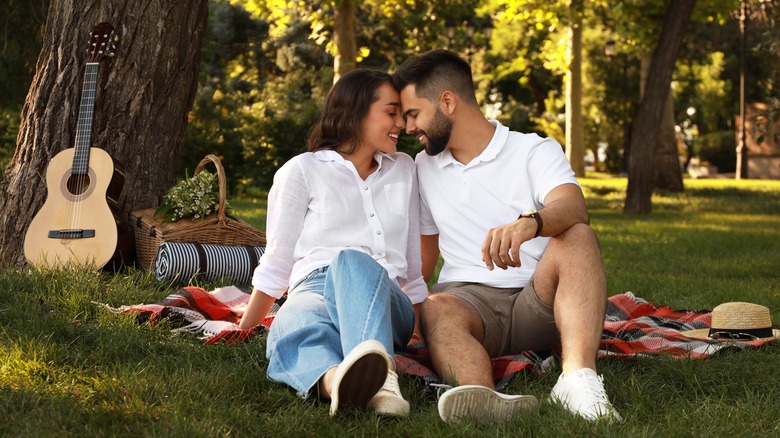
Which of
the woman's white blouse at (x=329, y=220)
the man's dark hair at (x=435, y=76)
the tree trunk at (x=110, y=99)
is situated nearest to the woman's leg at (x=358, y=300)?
the woman's white blouse at (x=329, y=220)

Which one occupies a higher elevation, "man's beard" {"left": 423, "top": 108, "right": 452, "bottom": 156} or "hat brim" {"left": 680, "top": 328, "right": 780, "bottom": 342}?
"man's beard" {"left": 423, "top": 108, "right": 452, "bottom": 156}

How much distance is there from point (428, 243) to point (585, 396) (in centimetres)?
148

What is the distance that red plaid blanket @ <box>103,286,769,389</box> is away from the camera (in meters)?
4.15

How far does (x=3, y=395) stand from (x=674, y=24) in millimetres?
12406

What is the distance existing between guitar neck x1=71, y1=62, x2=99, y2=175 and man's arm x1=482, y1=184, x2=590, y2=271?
346 cm

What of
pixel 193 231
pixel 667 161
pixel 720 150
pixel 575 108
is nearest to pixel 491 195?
pixel 193 231

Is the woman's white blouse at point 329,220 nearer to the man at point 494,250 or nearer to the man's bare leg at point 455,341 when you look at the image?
the man at point 494,250

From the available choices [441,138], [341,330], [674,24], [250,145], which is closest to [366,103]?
[441,138]

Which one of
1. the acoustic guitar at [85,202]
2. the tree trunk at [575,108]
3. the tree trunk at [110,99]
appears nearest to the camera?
the acoustic guitar at [85,202]

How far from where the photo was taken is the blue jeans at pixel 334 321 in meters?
3.53

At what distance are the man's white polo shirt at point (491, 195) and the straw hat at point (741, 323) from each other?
1195 mm

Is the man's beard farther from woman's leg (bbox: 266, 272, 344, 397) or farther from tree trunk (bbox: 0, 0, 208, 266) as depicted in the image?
tree trunk (bbox: 0, 0, 208, 266)

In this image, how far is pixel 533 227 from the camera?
12.2ft

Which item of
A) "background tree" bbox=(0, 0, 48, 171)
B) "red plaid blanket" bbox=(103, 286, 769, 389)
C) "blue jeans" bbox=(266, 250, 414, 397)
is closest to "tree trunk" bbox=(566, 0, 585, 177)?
"background tree" bbox=(0, 0, 48, 171)
